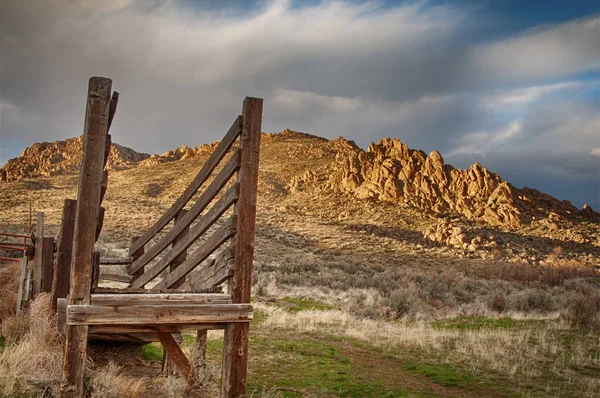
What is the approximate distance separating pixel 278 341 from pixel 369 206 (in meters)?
51.6

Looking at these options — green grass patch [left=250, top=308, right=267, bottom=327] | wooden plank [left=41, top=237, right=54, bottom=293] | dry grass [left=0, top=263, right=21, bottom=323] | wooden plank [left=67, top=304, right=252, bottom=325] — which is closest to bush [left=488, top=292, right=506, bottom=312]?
green grass patch [left=250, top=308, right=267, bottom=327]

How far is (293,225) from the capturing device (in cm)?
5312

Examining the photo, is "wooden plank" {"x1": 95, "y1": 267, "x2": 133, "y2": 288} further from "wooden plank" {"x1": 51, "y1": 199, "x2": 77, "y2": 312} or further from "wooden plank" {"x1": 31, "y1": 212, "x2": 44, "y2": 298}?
"wooden plank" {"x1": 31, "y1": 212, "x2": 44, "y2": 298}

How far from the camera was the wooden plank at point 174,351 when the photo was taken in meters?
5.49

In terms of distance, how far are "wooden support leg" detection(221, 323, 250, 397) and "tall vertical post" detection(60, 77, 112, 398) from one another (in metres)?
1.40

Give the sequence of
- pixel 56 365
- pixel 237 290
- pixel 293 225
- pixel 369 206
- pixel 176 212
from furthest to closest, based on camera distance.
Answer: pixel 369 206, pixel 293 225, pixel 176 212, pixel 56 365, pixel 237 290

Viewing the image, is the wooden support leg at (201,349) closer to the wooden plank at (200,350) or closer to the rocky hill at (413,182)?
the wooden plank at (200,350)

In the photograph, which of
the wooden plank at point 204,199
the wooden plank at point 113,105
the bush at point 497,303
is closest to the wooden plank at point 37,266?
the wooden plank at point 204,199

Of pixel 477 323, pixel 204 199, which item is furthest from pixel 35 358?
pixel 477 323

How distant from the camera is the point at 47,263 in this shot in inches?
333

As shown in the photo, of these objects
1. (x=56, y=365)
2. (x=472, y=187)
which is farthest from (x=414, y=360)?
(x=472, y=187)

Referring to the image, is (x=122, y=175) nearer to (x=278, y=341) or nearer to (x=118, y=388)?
(x=278, y=341)

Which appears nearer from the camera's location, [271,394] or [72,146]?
[271,394]

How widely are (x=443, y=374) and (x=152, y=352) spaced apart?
5.78 m
